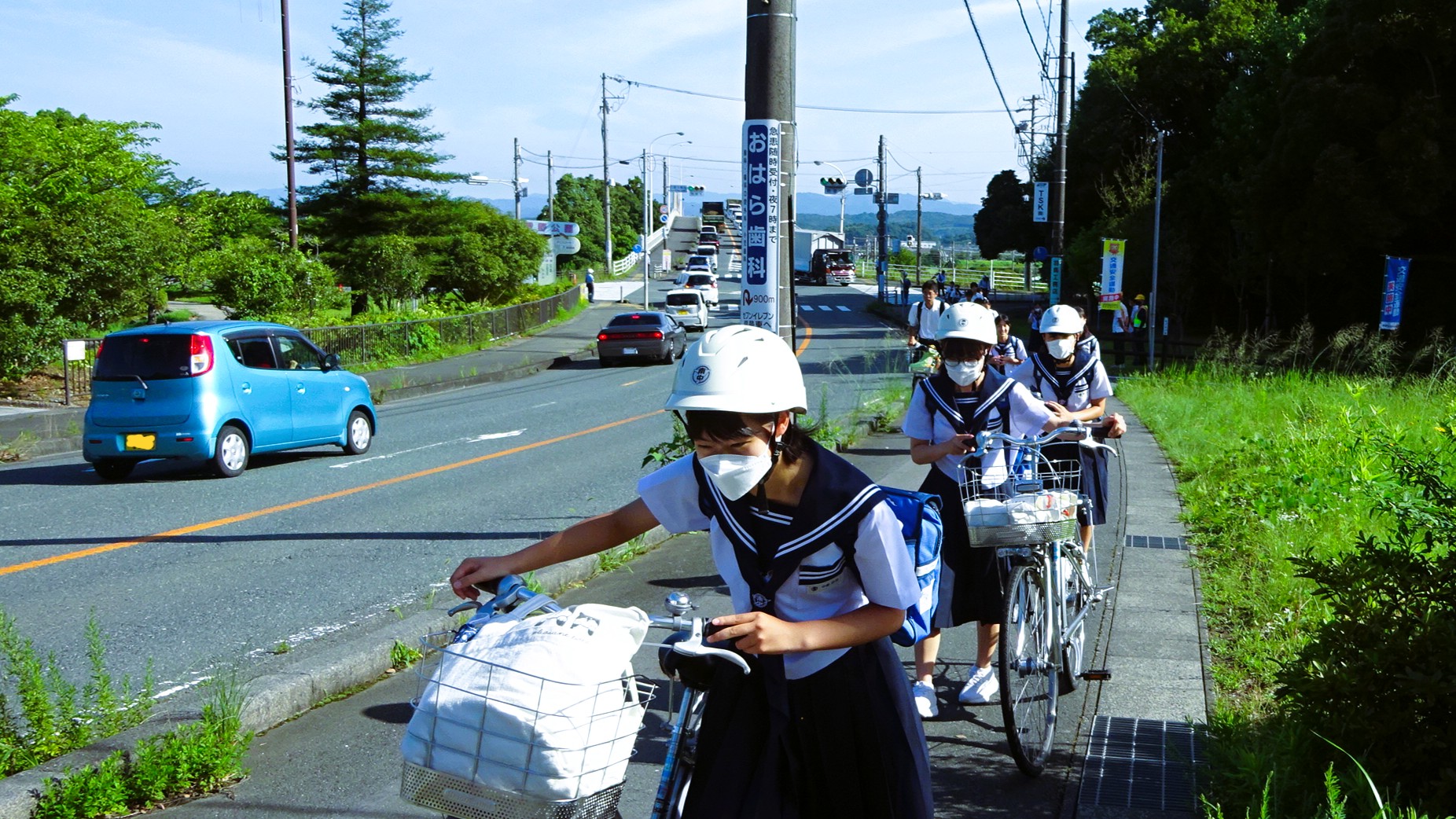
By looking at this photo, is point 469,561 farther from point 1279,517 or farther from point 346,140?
point 346,140

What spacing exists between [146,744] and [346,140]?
135 ft

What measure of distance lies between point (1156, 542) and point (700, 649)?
24.0 feet

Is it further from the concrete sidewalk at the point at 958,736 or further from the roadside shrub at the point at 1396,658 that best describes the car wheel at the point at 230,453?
the roadside shrub at the point at 1396,658

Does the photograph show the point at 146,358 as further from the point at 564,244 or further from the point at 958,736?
the point at 564,244

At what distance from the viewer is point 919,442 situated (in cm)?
534

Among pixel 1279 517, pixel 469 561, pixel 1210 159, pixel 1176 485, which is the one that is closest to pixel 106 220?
pixel 1176 485

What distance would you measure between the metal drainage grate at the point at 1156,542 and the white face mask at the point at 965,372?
407 centimetres

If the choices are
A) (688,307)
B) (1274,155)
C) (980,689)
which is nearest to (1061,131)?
(1274,155)

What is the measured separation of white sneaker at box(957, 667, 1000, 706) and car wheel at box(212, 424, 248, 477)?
32.0ft

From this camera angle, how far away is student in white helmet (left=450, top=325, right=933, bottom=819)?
248 cm

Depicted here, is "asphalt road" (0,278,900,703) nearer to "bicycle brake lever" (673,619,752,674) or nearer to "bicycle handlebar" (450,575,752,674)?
"bicycle handlebar" (450,575,752,674)

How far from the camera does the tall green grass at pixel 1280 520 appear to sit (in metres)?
4.12

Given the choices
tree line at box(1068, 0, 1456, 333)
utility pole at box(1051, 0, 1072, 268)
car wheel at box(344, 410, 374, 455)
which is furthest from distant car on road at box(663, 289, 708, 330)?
car wheel at box(344, 410, 374, 455)

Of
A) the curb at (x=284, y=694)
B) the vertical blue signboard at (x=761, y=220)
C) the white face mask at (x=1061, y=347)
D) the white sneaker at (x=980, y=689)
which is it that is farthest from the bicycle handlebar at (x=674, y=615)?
the vertical blue signboard at (x=761, y=220)
